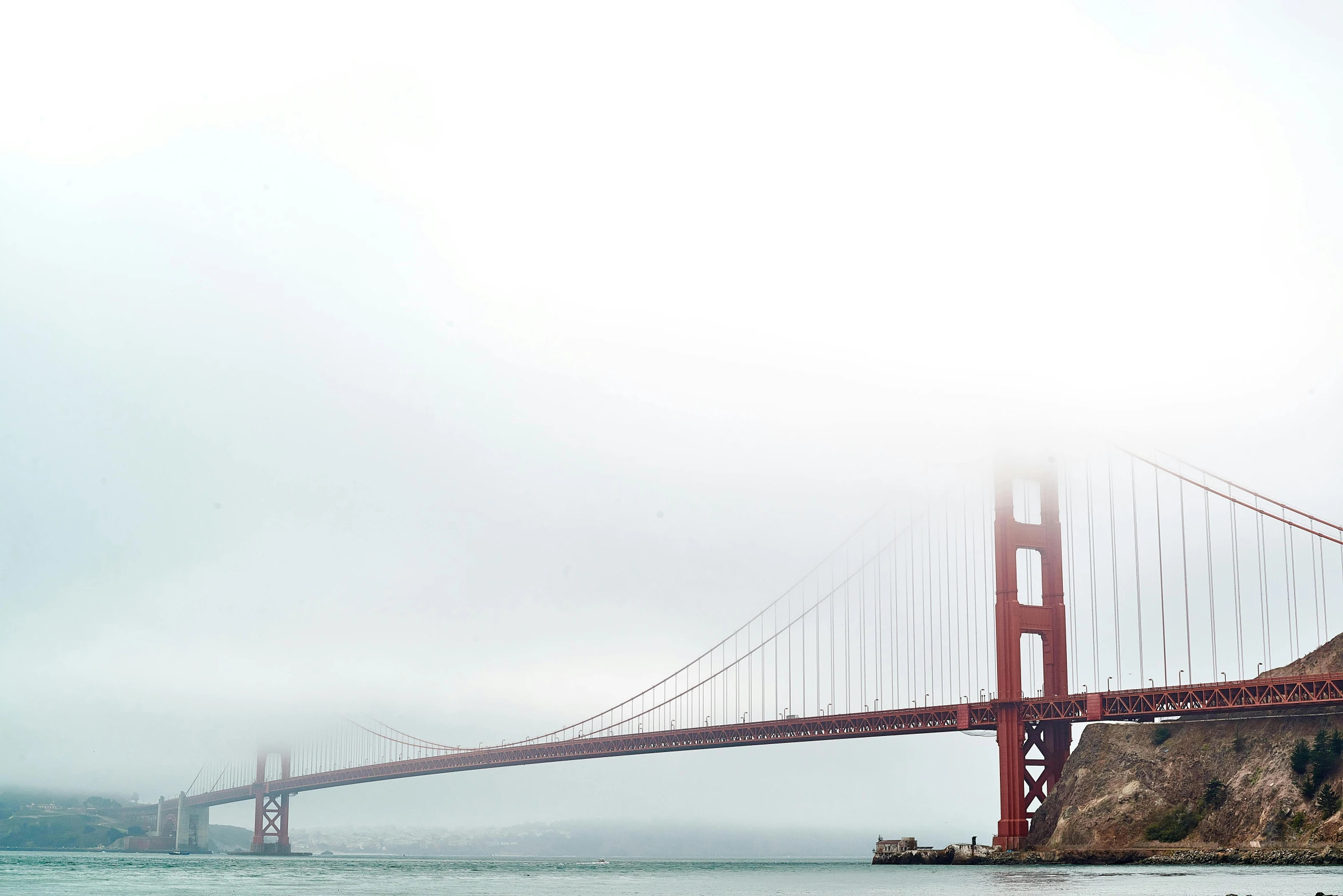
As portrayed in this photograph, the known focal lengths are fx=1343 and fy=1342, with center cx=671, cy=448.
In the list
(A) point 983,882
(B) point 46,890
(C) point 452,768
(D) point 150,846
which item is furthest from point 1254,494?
(D) point 150,846

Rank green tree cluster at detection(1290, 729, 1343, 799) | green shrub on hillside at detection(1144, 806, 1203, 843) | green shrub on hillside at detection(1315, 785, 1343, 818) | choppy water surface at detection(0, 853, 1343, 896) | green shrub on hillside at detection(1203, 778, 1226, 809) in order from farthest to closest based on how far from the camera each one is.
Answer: green shrub on hillside at detection(1144, 806, 1203, 843) → green shrub on hillside at detection(1203, 778, 1226, 809) → green tree cluster at detection(1290, 729, 1343, 799) → green shrub on hillside at detection(1315, 785, 1343, 818) → choppy water surface at detection(0, 853, 1343, 896)

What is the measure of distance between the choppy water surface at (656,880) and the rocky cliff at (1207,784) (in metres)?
4.59

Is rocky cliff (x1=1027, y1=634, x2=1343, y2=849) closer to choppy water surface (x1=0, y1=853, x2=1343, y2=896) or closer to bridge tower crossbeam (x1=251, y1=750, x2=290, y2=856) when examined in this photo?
choppy water surface (x1=0, y1=853, x2=1343, y2=896)

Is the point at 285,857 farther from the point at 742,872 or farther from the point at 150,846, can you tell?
the point at 742,872

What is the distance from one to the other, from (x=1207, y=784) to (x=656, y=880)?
25.7 m

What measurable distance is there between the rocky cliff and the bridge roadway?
1.80 metres

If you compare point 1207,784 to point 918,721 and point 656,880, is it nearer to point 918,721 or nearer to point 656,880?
point 918,721

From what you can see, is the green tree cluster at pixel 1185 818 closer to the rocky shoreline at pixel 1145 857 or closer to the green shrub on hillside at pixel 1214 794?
the green shrub on hillside at pixel 1214 794

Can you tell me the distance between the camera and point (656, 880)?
64438 millimetres

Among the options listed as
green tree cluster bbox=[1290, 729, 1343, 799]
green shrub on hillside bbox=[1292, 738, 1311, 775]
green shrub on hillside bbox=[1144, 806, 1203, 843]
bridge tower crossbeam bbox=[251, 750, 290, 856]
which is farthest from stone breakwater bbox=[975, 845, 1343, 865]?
bridge tower crossbeam bbox=[251, 750, 290, 856]

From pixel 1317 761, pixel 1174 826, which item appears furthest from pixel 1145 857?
pixel 1317 761

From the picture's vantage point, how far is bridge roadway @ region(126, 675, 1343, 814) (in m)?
56.2

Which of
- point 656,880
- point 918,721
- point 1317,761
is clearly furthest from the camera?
point 918,721

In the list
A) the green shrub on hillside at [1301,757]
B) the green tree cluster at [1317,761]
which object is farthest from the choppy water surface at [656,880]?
the green shrub on hillside at [1301,757]
